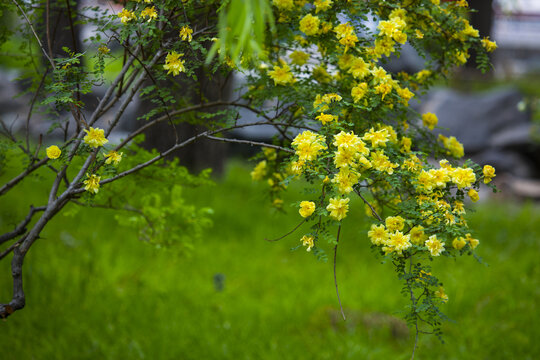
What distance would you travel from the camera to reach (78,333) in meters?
3.48

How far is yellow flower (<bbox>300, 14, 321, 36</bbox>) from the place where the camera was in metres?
1.92

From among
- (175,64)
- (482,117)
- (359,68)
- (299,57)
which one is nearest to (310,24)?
(359,68)

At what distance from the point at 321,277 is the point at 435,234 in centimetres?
297

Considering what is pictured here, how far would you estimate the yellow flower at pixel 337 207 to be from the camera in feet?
5.29

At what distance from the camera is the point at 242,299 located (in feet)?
13.6

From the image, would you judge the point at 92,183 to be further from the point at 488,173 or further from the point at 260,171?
the point at 488,173

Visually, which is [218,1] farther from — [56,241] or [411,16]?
[56,241]

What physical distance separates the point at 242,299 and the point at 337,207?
8.86 feet

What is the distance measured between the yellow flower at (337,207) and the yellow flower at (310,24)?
70cm

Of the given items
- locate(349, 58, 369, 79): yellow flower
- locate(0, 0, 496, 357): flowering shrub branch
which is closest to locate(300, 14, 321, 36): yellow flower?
locate(0, 0, 496, 357): flowering shrub branch

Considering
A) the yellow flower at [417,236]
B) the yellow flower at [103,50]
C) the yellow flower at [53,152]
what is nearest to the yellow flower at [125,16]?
the yellow flower at [103,50]

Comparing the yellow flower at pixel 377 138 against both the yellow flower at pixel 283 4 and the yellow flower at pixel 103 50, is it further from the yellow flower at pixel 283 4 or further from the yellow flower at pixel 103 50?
the yellow flower at pixel 103 50

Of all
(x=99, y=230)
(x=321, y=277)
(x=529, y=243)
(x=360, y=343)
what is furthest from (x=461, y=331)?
(x=99, y=230)

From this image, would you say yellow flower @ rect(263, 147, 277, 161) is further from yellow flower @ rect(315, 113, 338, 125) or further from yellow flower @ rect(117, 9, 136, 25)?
yellow flower @ rect(117, 9, 136, 25)
